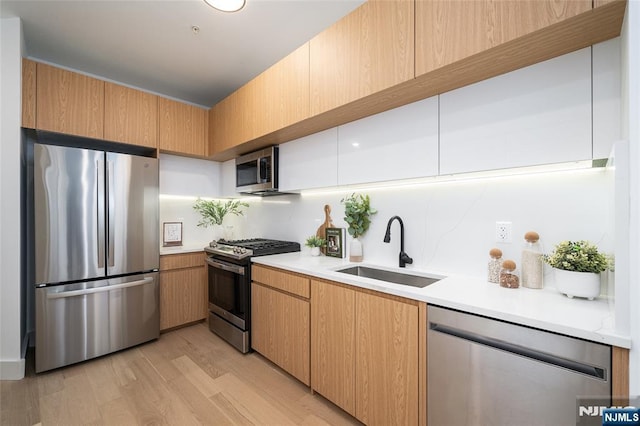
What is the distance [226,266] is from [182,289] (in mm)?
823

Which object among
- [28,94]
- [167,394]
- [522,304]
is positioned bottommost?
[167,394]

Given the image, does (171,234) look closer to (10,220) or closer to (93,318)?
(93,318)

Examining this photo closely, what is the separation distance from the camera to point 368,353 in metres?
1.50

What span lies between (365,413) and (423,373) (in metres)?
0.51

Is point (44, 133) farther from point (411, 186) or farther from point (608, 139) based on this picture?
point (608, 139)

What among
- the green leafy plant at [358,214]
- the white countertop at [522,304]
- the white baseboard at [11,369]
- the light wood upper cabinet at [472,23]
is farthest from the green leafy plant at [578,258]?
the white baseboard at [11,369]

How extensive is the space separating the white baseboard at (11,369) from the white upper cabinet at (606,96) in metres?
3.83

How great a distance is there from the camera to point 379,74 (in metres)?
1.49

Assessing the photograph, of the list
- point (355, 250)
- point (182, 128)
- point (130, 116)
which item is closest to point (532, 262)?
point (355, 250)

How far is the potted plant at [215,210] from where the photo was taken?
11.0 ft

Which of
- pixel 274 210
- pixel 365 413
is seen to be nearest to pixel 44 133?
pixel 274 210

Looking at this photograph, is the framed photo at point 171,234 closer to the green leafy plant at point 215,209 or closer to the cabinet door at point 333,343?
the green leafy plant at point 215,209

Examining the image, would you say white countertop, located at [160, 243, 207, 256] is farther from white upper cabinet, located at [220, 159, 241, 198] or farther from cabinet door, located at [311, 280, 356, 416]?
cabinet door, located at [311, 280, 356, 416]

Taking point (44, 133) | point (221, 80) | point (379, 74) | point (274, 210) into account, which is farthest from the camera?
point (274, 210)
